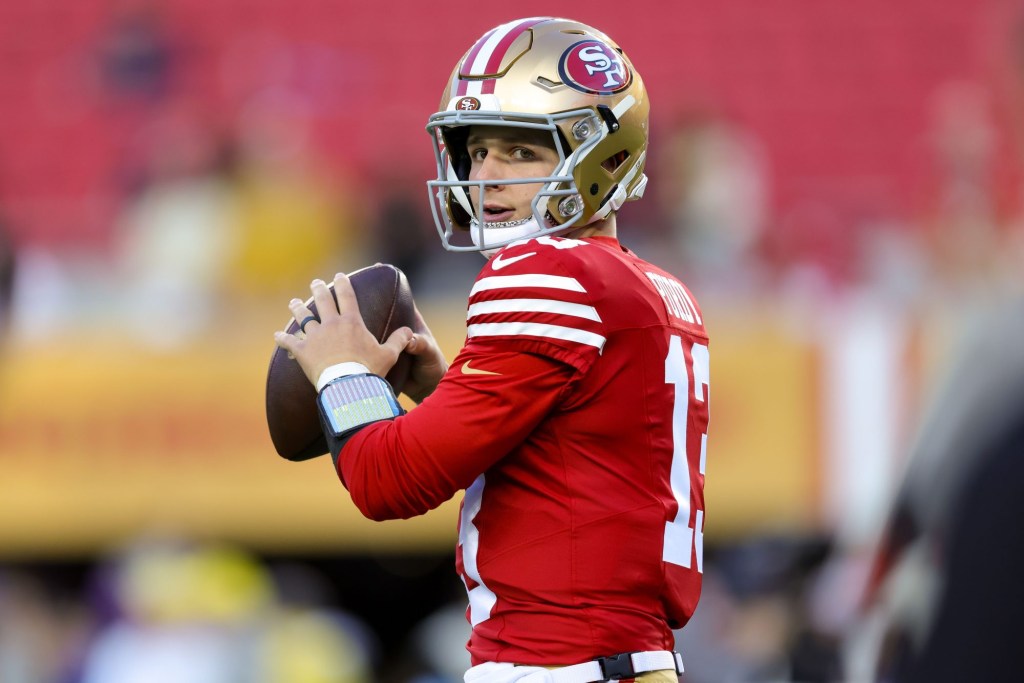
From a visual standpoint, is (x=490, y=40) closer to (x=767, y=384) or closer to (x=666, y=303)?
(x=666, y=303)

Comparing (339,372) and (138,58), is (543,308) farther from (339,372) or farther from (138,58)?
(138,58)

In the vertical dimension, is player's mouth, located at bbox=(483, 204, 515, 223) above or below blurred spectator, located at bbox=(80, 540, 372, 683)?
above

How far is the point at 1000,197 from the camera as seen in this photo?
28.0 feet

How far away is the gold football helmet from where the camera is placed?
9.03 feet

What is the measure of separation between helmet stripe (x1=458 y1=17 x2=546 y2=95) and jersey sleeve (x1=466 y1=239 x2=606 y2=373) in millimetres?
412

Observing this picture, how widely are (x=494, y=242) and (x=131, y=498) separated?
162 inches

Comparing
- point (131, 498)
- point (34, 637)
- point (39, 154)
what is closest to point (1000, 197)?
point (131, 498)

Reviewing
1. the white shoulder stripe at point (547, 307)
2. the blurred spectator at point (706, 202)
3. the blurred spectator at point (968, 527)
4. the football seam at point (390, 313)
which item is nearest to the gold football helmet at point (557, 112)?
the football seam at point (390, 313)

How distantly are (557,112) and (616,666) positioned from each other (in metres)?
1.03

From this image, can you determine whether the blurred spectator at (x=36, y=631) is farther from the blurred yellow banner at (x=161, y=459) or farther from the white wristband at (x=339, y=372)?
the white wristband at (x=339, y=372)

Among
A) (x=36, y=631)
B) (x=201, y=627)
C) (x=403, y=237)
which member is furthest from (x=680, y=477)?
(x=36, y=631)

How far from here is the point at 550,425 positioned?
2.59m

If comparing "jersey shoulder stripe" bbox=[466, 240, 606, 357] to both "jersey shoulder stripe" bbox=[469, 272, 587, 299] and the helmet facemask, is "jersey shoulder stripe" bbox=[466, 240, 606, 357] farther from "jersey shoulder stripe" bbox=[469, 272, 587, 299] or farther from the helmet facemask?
the helmet facemask

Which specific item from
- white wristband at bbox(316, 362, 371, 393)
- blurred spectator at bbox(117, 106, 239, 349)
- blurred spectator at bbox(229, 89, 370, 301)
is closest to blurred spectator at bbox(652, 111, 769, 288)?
blurred spectator at bbox(229, 89, 370, 301)
